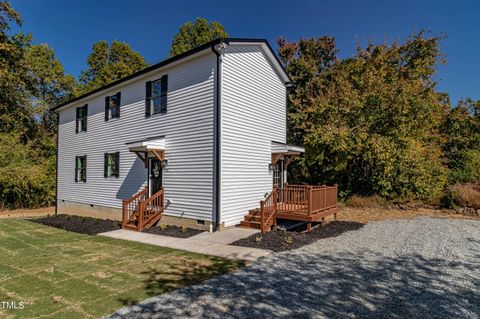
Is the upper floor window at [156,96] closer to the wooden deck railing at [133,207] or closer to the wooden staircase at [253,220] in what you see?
the wooden deck railing at [133,207]

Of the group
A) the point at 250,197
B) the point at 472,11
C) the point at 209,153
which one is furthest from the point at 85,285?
the point at 472,11

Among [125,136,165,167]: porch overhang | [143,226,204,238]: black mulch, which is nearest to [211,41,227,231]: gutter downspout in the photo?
[143,226,204,238]: black mulch

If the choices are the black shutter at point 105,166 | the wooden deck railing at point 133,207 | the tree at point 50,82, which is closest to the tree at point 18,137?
the tree at point 50,82

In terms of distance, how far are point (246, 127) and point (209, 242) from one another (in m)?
4.64

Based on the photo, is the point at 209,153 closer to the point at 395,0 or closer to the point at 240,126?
the point at 240,126

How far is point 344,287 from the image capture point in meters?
4.67

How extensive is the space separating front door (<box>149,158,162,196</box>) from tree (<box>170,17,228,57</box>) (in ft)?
70.3

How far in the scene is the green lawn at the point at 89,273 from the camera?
13.3 feet

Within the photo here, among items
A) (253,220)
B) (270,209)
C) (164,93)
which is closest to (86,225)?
(164,93)

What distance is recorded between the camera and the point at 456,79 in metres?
16.9

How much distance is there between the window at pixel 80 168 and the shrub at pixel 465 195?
61.0 ft

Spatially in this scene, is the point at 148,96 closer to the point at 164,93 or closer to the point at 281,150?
the point at 164,93

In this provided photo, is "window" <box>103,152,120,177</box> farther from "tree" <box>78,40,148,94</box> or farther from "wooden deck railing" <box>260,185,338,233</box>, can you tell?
"tree" <box>78,40,148,94</box>

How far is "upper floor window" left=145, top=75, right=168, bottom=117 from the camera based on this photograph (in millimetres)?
10992
